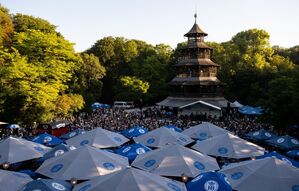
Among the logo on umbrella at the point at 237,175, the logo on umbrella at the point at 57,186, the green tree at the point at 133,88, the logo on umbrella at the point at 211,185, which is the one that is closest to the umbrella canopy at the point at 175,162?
the logo on umbrella at the point at 237,175

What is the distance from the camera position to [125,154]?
1641 centimetres

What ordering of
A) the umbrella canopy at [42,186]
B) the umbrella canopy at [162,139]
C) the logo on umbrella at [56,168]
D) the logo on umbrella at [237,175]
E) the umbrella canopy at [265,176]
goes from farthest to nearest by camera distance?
the umbrella canopy at [162,139], the logo on umbrella at [56,168], the logo on umbrella at [237,175], the umbrella canopy at [265,176], the umbrella canopy at [42,186]

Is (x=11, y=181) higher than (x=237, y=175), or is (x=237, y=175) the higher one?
(x=11, y=181)

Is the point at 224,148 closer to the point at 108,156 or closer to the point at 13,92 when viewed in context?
the point at 108,156

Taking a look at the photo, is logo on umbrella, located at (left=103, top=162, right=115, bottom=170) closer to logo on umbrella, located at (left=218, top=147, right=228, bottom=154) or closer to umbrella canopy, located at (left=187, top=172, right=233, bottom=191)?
umbrella canopy, located at (left=187, top=172, right=233, bottom=191)

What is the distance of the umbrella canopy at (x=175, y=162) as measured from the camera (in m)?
12.6

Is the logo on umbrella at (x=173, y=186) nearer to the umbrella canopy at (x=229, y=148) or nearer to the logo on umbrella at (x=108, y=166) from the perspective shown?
the logo on umbrella at (x=108, y=166)

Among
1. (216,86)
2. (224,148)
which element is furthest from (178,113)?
(224,148)

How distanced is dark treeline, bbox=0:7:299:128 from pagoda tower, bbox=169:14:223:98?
21.9 ft

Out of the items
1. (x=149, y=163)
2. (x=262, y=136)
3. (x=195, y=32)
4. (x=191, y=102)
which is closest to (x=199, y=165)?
(x=149, y=163)

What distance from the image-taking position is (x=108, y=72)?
6544 centimetres

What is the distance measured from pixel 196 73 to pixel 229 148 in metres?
27.6

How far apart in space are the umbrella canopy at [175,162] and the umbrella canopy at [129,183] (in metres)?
3.26

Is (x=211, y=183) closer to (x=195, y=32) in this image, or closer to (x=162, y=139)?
(x=162, y=139)
